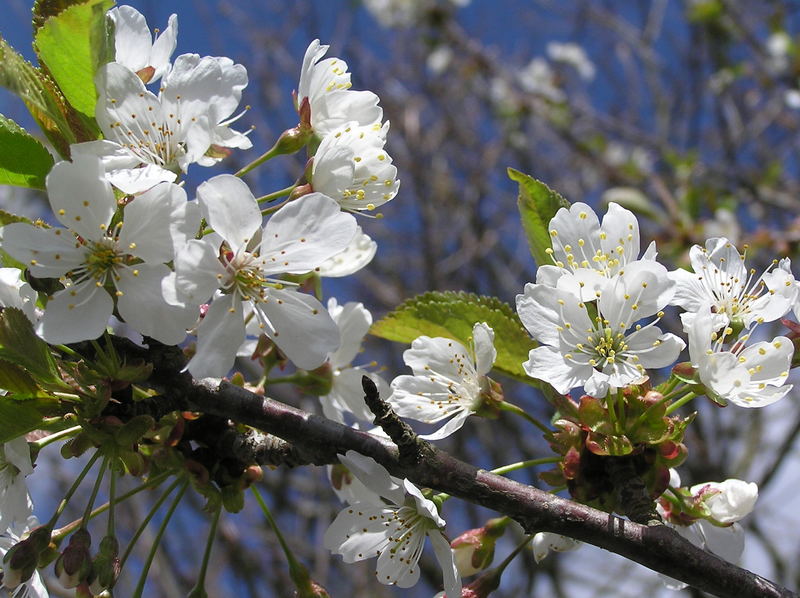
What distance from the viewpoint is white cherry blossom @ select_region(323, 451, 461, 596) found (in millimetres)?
1401

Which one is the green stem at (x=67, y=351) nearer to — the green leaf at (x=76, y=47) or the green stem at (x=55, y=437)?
the green stem at (x=55, y=437)

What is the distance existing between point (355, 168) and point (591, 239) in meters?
0.47

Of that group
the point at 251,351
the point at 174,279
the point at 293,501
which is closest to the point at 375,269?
the point at 293,501

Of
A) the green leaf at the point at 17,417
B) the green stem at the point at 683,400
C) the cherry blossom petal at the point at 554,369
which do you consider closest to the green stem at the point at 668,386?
the green stem at the point at 683,400

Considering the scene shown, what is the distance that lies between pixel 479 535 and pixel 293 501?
5.04 meters

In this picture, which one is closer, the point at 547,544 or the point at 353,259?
the point at 547,544

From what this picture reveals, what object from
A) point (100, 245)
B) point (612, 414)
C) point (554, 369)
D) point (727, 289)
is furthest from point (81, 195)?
point (727, 289)

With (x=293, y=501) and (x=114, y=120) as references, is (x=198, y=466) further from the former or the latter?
(x=293, y=501)

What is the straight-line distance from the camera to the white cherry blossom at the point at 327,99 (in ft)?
4.95

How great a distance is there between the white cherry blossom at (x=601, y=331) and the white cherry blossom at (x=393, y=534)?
329 mm

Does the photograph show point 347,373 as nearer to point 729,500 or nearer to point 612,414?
point 612,414

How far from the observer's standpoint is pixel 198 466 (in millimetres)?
1404

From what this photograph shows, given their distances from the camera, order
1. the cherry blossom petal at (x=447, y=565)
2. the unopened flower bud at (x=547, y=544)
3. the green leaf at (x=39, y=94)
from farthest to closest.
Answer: the unopened flower bud at (x=547, y=544)
the cherry blossom petal at (x=447, y=565)
the green leaf at (x=39, y=94)

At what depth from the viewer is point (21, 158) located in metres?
1.33
